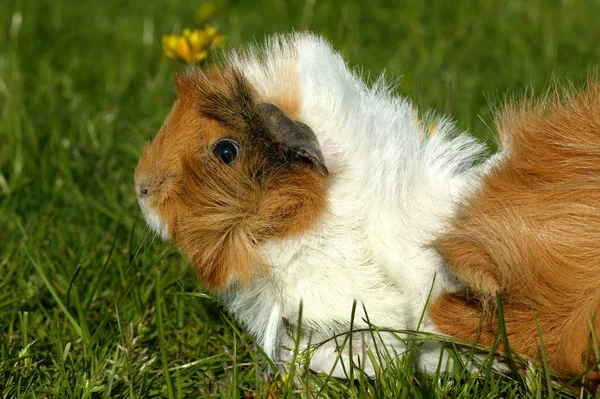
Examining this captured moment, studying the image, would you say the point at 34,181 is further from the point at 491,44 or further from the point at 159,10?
the point at 491,44

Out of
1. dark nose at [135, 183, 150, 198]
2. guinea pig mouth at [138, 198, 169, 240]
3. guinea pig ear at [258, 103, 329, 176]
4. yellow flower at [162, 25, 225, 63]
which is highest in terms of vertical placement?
yellow flower at [162, 25, 225, 63]

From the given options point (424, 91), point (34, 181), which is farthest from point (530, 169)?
point (34, 181)

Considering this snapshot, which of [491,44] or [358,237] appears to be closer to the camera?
[358,237]

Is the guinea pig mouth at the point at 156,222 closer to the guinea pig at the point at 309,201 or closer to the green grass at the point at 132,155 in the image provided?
the guinea pig at the point at 309,201

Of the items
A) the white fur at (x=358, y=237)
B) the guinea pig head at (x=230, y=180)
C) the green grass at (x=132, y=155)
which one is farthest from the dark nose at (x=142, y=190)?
the white fur at (x=358, y=237)

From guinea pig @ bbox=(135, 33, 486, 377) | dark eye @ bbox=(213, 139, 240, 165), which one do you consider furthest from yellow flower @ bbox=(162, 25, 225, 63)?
dark eye @ bbox=(213, 139, 240, 165)

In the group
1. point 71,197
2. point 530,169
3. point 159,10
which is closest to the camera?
point 530,169

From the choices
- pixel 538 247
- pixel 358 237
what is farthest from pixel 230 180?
pixel 538 247

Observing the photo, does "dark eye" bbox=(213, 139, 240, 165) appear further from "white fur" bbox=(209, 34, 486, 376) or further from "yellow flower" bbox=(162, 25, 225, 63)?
"yellow flower" bbox=(162, 25, 225, 63)
